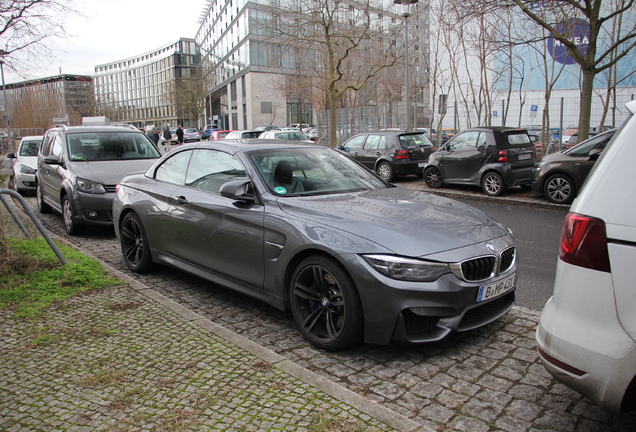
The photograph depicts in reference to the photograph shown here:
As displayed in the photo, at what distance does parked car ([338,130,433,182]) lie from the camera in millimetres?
15812

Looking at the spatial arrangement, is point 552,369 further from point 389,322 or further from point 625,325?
point 389,322

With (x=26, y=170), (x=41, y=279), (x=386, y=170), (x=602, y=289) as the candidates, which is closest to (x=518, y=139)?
(x=386, y=170)

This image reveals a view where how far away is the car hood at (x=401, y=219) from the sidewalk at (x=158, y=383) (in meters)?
1.06

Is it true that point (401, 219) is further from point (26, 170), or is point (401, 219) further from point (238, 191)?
point (26, 170)

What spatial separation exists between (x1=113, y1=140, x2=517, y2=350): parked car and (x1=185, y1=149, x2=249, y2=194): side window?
0.05 feet

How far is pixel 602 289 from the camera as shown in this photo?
7.34 feet

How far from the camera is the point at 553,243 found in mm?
7488

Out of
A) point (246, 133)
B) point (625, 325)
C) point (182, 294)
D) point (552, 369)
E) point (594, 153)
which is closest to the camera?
point (625, 325)

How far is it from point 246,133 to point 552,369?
27864mm

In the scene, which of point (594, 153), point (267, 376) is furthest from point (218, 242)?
point (594, 153)

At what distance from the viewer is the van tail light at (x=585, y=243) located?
7.35 ft

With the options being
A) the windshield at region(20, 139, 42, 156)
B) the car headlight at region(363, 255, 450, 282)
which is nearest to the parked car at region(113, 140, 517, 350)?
the car headlight at region(363, 255, 450, 282)

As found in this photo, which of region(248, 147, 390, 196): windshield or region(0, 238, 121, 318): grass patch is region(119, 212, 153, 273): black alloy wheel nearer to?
region(0, 238, 121, 318): grass patch

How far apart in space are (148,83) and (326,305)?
521ft
